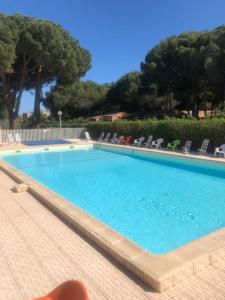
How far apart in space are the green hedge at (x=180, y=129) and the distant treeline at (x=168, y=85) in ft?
32.3

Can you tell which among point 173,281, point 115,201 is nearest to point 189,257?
point 173,281

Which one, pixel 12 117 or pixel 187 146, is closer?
pixel 187 146

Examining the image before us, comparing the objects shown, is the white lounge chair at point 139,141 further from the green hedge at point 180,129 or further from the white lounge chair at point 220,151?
the white lounge chair at point 220,151

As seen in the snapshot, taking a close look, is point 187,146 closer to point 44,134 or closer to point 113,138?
point 113,138

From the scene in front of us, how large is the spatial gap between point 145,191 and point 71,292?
6.52 metres

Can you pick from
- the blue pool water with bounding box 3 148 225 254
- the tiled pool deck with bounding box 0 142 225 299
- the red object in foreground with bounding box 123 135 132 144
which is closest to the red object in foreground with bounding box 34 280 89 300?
the tiled pool deck with bounding box 0 142 225 299

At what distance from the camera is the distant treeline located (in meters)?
24.4

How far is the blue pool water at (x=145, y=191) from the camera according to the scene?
18.4ft

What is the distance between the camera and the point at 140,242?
5070 millimetres

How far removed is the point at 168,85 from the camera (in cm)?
3131

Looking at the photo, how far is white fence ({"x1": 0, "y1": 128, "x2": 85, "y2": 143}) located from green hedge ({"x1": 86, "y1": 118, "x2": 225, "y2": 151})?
4733 millimetres

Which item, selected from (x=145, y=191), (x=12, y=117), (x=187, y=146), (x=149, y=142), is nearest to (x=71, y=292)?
(x=145, y=191)

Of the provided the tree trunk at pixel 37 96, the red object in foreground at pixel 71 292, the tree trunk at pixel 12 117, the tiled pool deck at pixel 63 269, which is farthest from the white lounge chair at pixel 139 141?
the red object in foreground at pixel 71 292

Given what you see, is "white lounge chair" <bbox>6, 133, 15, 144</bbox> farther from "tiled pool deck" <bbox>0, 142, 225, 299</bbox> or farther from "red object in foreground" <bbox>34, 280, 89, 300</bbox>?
"red object in foreground" <bbox>34, 280, 89, 300</bbox>
